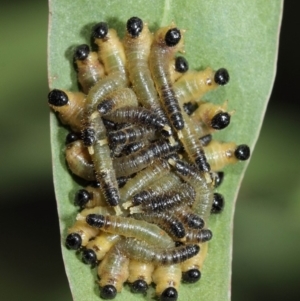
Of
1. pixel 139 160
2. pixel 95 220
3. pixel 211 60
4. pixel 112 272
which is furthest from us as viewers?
pixel 211 60

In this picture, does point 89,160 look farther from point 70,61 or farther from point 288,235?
point 288,235

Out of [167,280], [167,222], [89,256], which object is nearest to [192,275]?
[167,280]

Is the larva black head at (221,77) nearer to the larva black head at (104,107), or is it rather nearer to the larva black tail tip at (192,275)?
the larva black head at (104,107)

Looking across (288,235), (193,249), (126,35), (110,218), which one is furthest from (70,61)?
(288,235)

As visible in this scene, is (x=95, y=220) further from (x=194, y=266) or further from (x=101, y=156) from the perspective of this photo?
(x=194, y=266)

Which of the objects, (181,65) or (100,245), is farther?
(181,65)

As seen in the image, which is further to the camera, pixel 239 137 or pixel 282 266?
pixel 282 266

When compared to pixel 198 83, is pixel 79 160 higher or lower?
lower
